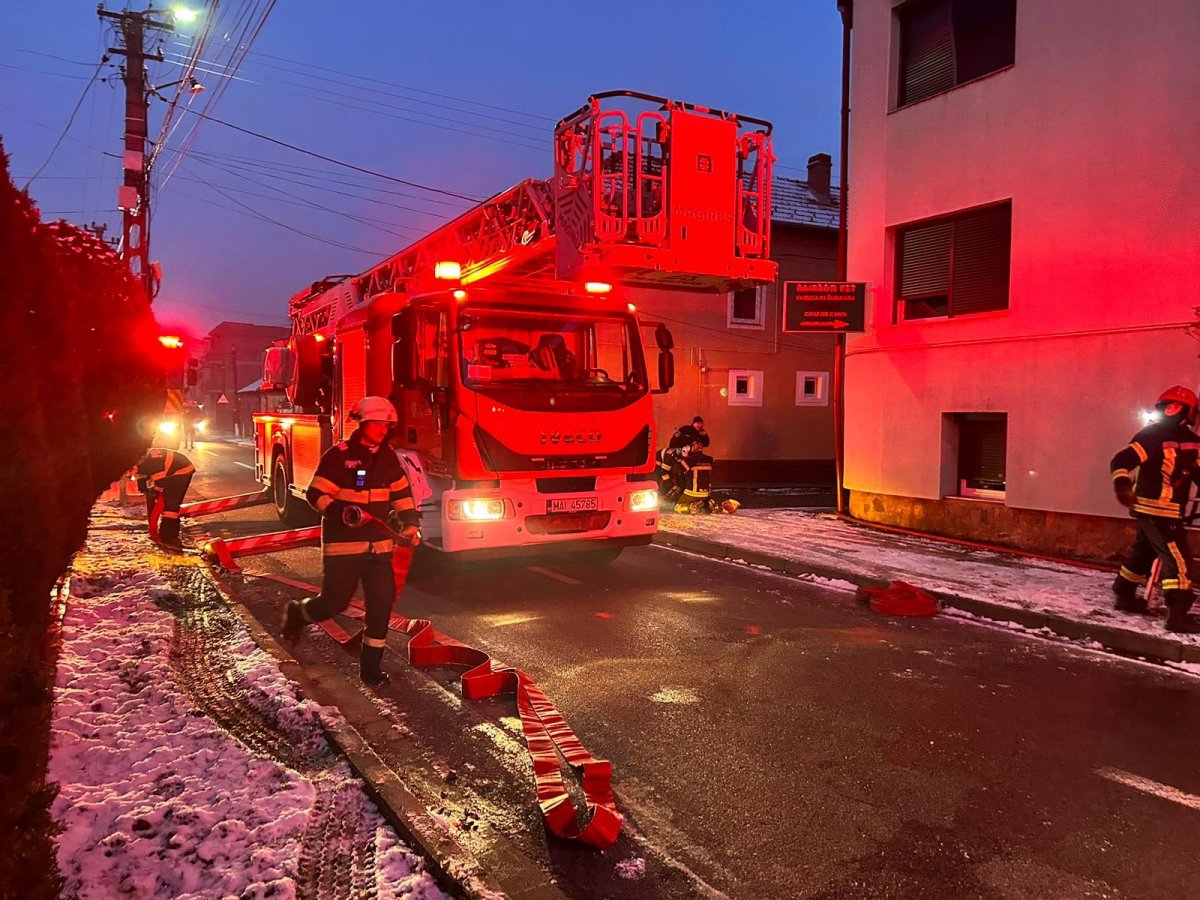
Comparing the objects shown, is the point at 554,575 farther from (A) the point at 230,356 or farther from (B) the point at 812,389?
(A) the point at 230,356

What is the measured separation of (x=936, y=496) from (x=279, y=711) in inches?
365

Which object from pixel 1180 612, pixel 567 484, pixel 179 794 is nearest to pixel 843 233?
pixel 567 484

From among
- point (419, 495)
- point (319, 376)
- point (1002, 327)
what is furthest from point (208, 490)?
point (1002, 327)

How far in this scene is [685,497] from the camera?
14.1 metres

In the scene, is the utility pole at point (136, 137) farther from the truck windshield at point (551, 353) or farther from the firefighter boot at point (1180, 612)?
the firefighter boot at point (1180, 612)

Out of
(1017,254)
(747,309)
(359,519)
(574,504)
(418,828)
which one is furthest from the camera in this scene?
(747,309)

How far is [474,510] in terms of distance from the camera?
7.27 metres

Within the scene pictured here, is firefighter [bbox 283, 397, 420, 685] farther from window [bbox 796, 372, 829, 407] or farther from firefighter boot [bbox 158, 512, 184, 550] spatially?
window [bbox 796, 372, 829, 407]

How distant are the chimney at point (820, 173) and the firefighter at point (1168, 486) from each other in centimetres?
1943

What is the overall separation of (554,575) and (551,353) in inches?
91.9

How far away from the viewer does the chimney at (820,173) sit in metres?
24.5

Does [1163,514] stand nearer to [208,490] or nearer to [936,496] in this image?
[936,496]

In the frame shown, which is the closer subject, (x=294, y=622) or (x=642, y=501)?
(x=294, y=622)

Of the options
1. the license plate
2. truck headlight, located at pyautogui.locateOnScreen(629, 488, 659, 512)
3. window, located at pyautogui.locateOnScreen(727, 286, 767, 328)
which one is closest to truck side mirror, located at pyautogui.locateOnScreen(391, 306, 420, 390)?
the license plate
